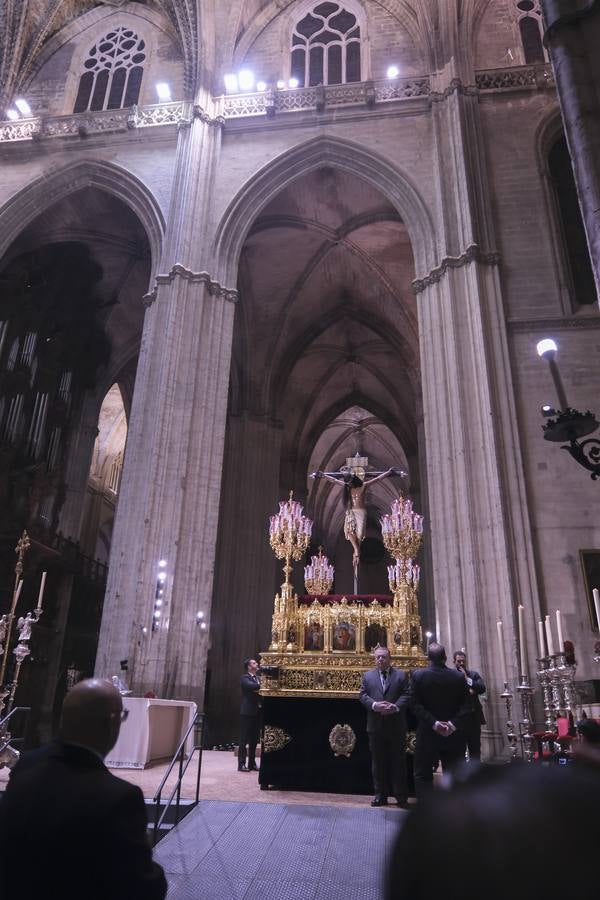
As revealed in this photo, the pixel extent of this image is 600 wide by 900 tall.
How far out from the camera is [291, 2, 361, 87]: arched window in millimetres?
16500

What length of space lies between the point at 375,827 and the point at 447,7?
16.6m

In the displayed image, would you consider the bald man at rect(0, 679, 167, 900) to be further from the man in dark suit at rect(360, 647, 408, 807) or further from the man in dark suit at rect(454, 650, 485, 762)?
the man in dark suit at rect(360, 647, 408, 807)

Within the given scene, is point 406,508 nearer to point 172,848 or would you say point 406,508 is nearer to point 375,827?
point 375,827

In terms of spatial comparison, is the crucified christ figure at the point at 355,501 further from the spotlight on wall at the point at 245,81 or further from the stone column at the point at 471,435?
the spotlight on wall at the point at 245,81

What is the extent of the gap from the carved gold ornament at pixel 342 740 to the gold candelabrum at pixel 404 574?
140 centimetres

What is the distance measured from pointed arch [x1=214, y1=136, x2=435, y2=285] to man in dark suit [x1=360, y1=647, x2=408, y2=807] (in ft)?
30.5

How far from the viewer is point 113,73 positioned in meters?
17.7

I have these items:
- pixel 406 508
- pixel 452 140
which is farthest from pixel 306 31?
pixel 406 508

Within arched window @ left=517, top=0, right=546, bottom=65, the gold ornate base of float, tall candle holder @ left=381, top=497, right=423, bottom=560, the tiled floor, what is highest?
arched window @ left=517, top=0, right=546, bottom=65

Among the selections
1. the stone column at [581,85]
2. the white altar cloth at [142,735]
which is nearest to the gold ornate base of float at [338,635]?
the white altar cloth at [142,735]

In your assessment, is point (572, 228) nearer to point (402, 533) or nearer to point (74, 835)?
point (402, 533)

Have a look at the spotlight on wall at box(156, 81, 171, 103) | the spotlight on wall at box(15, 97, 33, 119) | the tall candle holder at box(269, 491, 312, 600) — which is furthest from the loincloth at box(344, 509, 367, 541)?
the spotlight on wall at box(15, 97, 33, 119)

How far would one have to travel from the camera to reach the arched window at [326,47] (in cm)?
1650

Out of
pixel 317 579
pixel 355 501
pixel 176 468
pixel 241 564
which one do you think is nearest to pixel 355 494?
pixel 355 501
